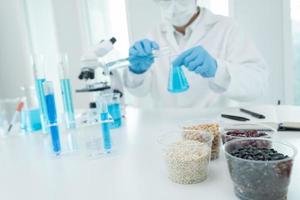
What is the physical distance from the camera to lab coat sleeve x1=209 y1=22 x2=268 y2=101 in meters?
1.16

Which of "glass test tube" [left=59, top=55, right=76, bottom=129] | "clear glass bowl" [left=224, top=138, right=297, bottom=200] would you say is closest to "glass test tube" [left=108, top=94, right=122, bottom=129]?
"glass test tube" [left=59, top=55, right=76, bottom=129]

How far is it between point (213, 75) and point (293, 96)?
3.86 feet

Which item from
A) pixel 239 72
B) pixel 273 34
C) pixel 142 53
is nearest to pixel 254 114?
pixel 239 72

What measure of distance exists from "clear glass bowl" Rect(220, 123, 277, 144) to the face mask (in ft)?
2.39

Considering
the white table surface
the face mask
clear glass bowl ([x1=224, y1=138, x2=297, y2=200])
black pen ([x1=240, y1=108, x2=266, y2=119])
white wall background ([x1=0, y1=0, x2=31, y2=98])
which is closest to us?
clear glass bowl ([x1=224, y1=138, x2=297, y2=200])

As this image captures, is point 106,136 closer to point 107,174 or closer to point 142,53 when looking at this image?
point 107,174

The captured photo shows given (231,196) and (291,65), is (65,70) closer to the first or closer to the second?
(231,196)

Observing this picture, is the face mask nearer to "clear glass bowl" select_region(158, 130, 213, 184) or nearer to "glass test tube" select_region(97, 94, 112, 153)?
"glass test tube" select_region(97, 94, 112, 153)

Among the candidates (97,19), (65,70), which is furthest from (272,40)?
(65,70)

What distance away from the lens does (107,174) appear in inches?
28.4

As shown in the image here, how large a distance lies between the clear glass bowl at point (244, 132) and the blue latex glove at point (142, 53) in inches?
19.6

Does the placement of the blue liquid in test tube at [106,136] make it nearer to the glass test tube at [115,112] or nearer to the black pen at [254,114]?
the glass test tube at [115,112]

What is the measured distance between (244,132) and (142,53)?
1.84 ft

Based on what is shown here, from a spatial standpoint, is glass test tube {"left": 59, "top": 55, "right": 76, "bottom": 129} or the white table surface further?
glass test tube {"left": 59, "top": 55, "right": 76, "bottom": 129}
